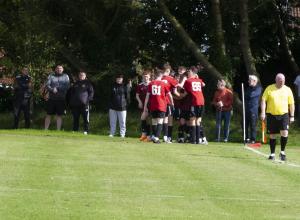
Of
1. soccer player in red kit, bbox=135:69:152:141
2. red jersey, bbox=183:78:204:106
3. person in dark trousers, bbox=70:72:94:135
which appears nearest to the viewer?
red jersey, bbox=183:78:204:106

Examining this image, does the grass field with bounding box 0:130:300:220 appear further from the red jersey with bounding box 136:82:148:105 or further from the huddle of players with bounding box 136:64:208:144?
the red jersey with bounding box 136:82:148:105

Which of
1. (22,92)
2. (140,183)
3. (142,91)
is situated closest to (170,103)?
(142,91)

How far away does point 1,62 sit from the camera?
1262 inches

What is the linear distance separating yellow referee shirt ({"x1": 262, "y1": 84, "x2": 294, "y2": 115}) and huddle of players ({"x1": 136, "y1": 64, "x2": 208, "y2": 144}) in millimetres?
4427

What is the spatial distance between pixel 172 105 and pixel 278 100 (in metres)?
5.39

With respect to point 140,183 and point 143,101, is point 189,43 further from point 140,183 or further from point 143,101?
point 140,183

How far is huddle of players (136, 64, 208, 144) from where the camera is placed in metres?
24.1

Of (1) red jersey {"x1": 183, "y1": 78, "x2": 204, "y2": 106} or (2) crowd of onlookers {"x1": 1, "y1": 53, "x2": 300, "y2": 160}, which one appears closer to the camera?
(2) crowd of onlookers {"x1": 1, "y1": 53, "x2": 300, "y2": 160}

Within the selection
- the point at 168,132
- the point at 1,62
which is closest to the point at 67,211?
the point at 168,132

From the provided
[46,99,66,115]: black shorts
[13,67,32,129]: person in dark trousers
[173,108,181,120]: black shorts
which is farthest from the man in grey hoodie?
[173,108,181,120]: black shorts

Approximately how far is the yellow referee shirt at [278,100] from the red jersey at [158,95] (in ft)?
14.3

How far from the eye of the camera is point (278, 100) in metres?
20.1

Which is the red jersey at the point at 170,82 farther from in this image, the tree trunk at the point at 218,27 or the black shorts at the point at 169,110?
the tree trunk at the point at 218,27

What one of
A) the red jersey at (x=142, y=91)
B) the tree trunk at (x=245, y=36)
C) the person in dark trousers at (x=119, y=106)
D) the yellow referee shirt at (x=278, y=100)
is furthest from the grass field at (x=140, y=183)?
the tree trunk at (x=245, y=36)
